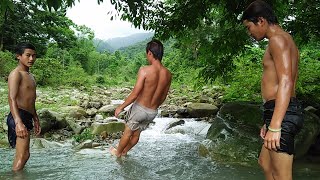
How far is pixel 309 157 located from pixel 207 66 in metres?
3.07

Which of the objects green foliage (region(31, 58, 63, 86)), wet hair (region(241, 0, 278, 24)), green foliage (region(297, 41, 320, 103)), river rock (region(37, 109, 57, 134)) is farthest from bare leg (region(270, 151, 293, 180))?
green foliage (region(31, 58, 63, 86))

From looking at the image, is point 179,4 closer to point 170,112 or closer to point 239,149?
point 239,149

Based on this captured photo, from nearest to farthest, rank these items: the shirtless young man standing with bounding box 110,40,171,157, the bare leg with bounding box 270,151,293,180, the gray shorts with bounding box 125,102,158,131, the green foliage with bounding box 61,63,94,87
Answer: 1. the bare leg with bounding box 270,151,293,180
2. the shirtless young man standing with bounding box 110,40,171,157
3. the gray shorts with bounding box 125,102,158,131
4. the green foliage with bounding box 61,63,94,87

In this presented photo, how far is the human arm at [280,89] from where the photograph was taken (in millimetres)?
2818

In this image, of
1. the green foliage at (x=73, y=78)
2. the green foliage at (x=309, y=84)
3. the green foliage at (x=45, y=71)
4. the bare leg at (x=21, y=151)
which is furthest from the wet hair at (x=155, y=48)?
the green foliage at (x=73, y=78)

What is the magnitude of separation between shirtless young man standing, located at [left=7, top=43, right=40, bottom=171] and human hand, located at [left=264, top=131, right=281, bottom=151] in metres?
2.93

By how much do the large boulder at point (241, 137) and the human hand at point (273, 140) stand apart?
3.08 meters

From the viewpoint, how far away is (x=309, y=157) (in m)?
6.61

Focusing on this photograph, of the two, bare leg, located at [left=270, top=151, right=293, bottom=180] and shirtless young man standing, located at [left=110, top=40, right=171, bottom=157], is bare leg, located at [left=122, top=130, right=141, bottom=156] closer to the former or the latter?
shirtless young man standing, located at [left=110, top=40, right=171, bottom=157]

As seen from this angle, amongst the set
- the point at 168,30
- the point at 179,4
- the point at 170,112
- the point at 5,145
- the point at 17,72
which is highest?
the point at 179,4

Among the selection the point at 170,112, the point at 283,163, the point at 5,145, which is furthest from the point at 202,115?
the point at 283,163

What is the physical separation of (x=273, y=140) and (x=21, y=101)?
126 inches

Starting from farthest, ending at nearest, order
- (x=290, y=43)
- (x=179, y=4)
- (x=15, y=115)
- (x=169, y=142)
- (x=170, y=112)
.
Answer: (x=170, y=112), (x=169, y=142), (x=179, y=4), (x=15, y=115), (x=290, y=43)

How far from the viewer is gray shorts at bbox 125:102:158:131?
575 centimetres
